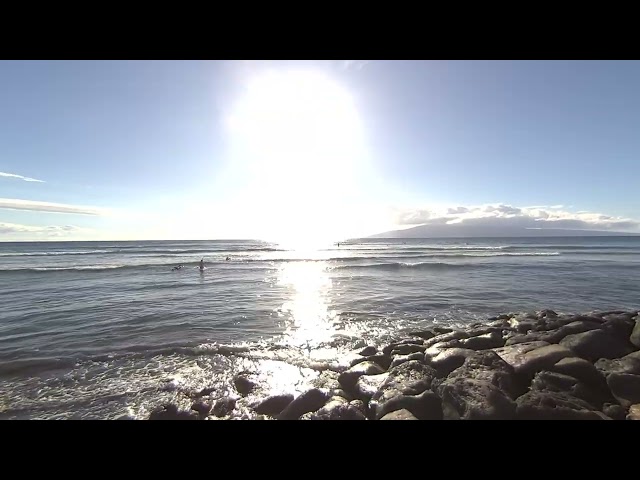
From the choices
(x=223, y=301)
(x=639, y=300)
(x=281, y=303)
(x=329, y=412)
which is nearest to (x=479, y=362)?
(x=329, y=412)

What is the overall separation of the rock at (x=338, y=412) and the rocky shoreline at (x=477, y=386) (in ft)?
0.06

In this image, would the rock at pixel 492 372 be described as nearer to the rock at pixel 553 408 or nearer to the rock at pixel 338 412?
the rock at pixel 553 408

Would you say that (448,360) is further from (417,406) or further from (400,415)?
(400,415)

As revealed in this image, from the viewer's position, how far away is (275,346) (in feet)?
32.3

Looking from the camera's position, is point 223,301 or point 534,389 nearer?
point 534,389

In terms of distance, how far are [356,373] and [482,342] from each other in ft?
12.0

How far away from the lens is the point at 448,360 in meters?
6.94

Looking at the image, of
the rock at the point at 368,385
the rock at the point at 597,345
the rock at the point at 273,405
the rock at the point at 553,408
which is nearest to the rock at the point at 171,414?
the rock at the point at 273,405

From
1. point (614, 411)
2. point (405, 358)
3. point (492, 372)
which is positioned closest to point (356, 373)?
point (405, 358)

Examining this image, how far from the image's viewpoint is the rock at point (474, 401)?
4.95 metres
